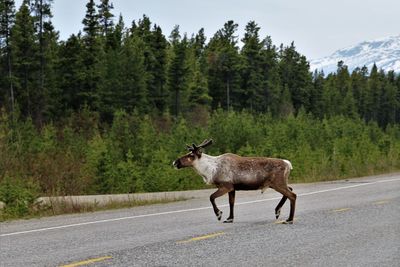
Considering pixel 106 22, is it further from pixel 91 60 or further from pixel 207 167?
pixel 207 167

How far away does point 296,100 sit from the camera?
11775 centimetres

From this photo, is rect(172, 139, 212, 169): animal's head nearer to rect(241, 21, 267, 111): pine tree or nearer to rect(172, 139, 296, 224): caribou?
rect(172, 139, 296, 224): caribou

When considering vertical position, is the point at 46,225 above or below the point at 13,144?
below

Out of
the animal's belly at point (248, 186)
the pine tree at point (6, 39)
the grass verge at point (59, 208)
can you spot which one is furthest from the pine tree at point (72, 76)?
the animal's belly at point (248, 186)

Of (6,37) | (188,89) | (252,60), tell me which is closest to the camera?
(6,37)

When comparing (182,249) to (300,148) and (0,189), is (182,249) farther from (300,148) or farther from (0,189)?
(300,148)

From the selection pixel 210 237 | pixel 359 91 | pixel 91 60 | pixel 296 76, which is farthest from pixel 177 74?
pixel 359 91

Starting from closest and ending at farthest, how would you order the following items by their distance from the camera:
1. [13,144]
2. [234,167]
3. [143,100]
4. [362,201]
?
[234,167] < [362,201] < [13,144] < [143,100]

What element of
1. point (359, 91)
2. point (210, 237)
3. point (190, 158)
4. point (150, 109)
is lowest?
point (210, 237)

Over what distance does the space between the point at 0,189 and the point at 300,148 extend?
16.9 m

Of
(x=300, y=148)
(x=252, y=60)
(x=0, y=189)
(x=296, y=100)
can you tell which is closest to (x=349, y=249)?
(x=0, y=189)

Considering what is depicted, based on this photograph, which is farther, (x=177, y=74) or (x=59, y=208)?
(x=177, y=74)

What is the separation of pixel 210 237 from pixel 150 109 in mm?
60739

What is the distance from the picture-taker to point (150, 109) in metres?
69.3
